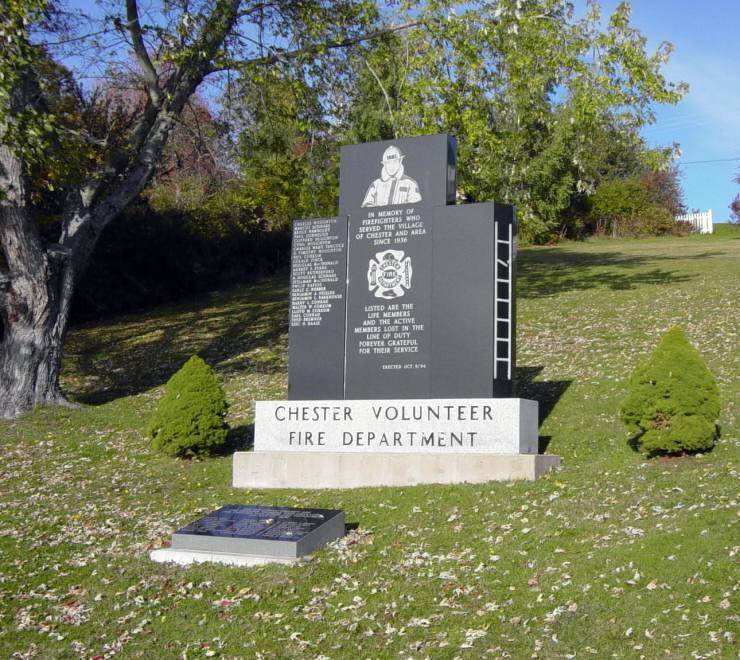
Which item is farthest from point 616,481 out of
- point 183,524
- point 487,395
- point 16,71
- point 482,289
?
point 16,71

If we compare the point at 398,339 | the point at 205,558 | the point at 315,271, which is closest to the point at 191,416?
the point at 315,271

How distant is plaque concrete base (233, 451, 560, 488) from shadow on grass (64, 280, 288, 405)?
267 inches

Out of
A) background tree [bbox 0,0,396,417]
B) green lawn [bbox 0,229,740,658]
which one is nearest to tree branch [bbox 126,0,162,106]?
background tree [bbox 0,0,396,417]

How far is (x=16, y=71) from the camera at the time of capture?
15180 mm

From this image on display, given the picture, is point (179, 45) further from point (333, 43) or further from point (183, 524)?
point (183, 524)

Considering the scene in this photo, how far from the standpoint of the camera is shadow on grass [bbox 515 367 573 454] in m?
14.5

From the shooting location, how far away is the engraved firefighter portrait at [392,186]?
515 inches

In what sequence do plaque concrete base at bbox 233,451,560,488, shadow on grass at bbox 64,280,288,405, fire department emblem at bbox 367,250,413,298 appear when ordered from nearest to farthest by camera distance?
plaque concrete base at bbox 233,451,560,488 → fire department emblem at bbox 367,250,413,298 → shadow on grass at bbox 64,280,288,405

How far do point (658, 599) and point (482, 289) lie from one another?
19.8 ft

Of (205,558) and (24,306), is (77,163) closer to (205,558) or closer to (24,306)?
(24,306)

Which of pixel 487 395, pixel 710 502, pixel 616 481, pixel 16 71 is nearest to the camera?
pixel 710 502

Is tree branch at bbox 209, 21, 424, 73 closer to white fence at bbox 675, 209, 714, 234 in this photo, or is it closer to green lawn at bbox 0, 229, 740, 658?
green lawn at bbox 0, 229, 740, 658

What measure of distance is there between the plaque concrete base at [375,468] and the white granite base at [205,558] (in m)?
3.08

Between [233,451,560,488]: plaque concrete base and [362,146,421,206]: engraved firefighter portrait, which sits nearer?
[233,451,560,488]: plaque concrete base
